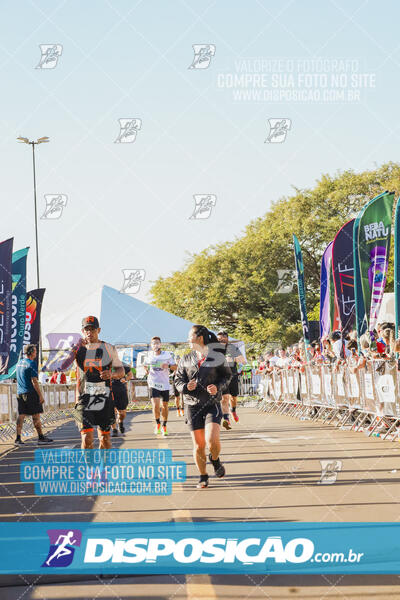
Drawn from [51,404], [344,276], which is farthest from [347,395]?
[51,404]

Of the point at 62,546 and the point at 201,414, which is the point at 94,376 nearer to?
the point at 201,414

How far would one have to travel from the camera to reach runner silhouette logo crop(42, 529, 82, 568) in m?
6.09

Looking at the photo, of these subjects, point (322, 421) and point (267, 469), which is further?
point (322, 421)

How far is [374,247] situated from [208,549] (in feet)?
44.0

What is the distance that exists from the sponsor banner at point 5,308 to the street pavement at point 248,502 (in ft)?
9.22

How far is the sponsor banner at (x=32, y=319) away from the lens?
2533 centimetres

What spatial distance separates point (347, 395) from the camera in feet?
58.1

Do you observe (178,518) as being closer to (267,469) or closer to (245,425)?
(267,469)

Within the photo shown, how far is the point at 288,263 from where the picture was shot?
55750 millimetres

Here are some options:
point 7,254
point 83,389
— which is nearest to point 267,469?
point 83,389

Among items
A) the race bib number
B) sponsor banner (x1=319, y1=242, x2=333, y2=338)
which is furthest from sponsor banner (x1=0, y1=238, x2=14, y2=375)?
sponsor banner (x1=319, y1=242, x2=333, y2=338)

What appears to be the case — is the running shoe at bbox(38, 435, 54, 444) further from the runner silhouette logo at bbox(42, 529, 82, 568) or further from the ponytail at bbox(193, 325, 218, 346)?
the runner silhouette logo at bbox(42, 529, 82, 568)

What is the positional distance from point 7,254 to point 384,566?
1571cm

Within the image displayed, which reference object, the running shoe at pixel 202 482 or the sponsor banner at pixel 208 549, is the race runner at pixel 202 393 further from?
the sponsor banner at pixel 208 549
